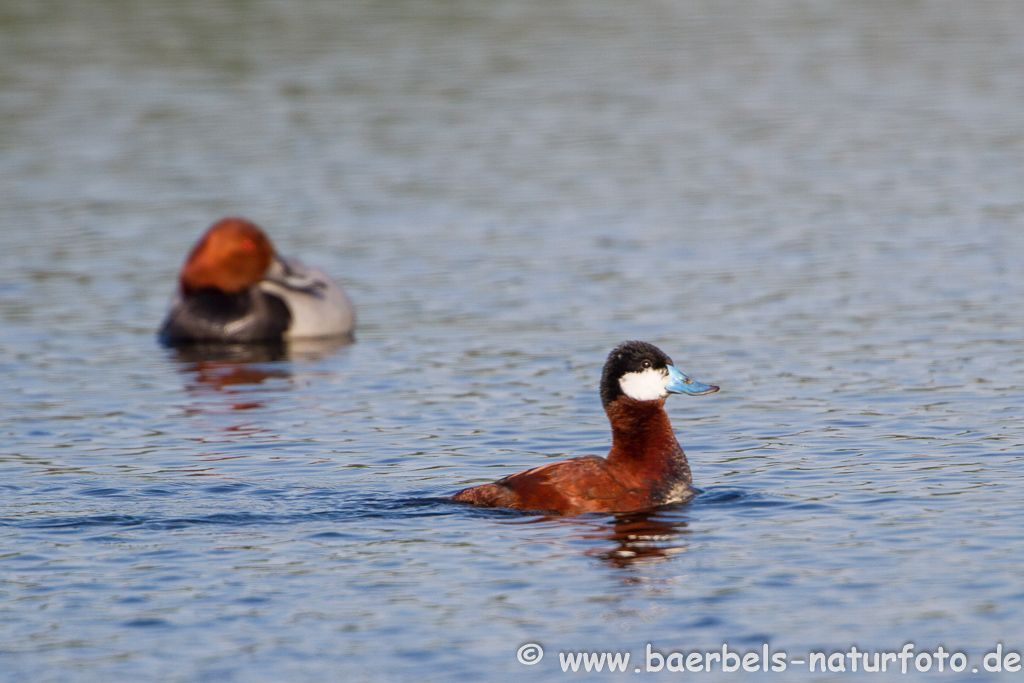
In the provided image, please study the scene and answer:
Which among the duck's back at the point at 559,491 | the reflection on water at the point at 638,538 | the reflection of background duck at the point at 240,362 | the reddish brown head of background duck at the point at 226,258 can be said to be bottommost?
the reflection on water at the point at 638,538

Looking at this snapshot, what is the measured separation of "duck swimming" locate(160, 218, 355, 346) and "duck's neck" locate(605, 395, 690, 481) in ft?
A: 25.4

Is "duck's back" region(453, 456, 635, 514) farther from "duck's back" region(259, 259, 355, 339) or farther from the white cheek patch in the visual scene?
"duck's back" region(259, 259, 355, 339)

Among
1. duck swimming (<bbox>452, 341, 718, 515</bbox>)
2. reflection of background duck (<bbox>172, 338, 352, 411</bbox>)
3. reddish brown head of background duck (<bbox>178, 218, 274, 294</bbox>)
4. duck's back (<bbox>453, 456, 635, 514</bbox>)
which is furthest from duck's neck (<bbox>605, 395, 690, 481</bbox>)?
reddish brown head of background duck (<bbox>178, 218, 274, 294</bbox>)

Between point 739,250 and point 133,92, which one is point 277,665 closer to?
point 739,250

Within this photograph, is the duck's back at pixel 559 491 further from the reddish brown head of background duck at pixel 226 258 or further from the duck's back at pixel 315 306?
the reddish brown head of background duck at pixel 226 258

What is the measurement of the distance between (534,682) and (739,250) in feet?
45.9

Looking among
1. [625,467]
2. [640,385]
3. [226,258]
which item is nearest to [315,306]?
[226,258]

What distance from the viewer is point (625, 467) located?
10570 millimetres

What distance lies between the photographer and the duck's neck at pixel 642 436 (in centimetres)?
1062

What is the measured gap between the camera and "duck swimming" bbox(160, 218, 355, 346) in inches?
712

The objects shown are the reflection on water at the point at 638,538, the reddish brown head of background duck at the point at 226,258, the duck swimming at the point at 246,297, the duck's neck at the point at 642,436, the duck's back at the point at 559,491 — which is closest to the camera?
the reflection on water at the point at 638,538

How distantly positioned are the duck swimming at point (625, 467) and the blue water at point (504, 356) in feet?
0.62

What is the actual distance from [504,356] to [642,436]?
17.9 ft

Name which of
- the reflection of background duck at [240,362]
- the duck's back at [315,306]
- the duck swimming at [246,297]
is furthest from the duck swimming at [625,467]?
the duck swimming at [246,297]
